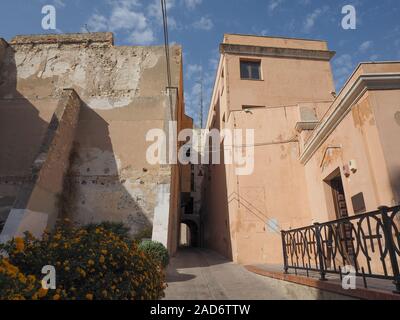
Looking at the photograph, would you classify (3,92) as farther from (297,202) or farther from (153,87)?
(297,202)

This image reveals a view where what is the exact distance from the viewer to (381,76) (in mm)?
5590

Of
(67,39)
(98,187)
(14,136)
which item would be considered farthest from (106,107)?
(67,39)

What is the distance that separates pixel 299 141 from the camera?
10680mm

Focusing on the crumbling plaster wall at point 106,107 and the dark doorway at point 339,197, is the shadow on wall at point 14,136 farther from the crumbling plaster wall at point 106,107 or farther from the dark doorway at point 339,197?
the dark doorway at point 339,197

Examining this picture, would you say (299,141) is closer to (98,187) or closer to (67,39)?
(98,187)

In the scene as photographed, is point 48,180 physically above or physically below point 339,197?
above

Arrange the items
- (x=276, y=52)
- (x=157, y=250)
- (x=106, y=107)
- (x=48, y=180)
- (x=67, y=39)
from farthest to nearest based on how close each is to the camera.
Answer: (x=67, y=39) < (x=276, y=52) < (x=106, y=107) < (x=48, y=180) < (x=157, y=250)

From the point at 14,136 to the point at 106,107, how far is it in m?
4.35

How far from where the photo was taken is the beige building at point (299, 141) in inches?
222

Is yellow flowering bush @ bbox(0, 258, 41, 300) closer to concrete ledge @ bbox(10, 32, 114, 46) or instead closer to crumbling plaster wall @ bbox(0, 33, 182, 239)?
crumbling plaster wall @ bbox(0, 33, 182, 239)

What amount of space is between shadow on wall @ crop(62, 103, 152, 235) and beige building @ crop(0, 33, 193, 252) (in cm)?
4

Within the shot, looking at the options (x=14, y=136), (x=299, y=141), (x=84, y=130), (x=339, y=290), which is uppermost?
(x=84, y=130)
